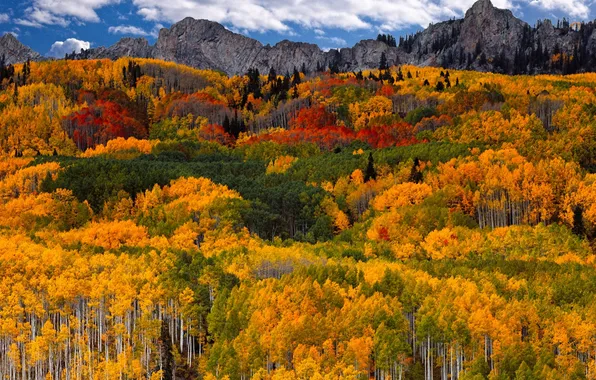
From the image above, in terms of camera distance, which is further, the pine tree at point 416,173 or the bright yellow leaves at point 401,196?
the pine tree at point 416,173

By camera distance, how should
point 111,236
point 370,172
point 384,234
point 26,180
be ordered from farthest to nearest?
point 26,180
point 370,172
point 384,234
point 111,236

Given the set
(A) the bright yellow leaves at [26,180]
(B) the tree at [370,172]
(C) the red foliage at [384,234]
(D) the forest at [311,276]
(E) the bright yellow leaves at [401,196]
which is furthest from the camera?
(B) the tree at [370,172]

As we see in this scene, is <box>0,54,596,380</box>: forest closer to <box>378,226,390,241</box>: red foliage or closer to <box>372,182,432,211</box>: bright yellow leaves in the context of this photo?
<box>378,226,390,241</box>: red foliage

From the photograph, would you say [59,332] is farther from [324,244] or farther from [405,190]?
[405,190]

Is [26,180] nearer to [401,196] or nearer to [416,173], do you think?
[401,196]

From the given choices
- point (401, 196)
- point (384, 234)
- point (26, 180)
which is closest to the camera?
point (384, 234)

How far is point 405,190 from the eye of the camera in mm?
170750

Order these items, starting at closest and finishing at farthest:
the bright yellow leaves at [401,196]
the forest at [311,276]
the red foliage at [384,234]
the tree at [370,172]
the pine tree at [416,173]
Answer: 1. the forest at [311,276]
2. the red foliage at [384,234]
3. the bright yellow leaves at [401,196]
4. the pine tree at [416,173]
5. the tree at [370,172]

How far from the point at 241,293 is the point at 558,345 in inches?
1839

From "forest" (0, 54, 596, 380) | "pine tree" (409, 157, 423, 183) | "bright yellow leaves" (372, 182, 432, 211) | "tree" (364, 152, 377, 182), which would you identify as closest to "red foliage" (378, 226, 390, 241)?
"forest" (0, 54, 596, 380)

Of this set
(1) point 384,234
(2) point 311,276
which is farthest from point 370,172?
(2) point 311,276

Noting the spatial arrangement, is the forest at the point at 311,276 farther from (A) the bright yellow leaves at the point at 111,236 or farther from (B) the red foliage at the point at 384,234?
(A) the bright yellow leaves at the point at 111,236

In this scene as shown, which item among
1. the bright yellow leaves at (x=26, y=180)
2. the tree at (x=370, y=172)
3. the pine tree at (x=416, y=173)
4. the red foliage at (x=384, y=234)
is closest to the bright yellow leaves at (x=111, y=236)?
the bright yellow leaves at (x=26, y=180)

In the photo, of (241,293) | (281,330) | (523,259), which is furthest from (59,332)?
(523,259)
